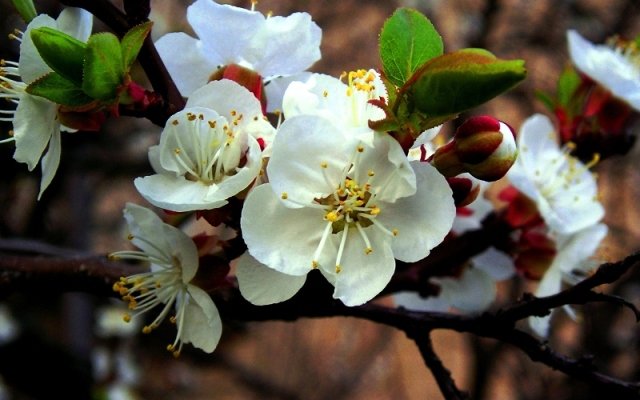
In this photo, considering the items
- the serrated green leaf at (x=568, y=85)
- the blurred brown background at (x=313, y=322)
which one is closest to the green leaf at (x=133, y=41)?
the blurred brown background at (x=313, y=322)

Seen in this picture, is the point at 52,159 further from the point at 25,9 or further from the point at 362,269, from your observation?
the point at 362,269

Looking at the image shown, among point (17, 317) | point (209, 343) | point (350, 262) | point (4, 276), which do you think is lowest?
point (17, 317)

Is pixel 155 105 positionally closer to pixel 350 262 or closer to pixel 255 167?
pixel 255 167

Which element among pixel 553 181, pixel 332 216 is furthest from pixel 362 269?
pixel 553 181

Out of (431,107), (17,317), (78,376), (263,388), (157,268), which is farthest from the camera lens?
(263,388)

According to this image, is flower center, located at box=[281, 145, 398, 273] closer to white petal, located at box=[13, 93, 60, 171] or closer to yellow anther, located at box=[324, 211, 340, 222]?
yellow anther, located at box=[324, 211, 340, 222]

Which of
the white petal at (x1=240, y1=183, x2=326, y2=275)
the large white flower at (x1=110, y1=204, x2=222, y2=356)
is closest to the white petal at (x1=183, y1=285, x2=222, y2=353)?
the large white flower at (x1=110, y1=204, x2=222, y2=356)

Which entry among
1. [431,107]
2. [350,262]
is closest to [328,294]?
[350,262]

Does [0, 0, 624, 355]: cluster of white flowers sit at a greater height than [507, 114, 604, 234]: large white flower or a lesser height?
greater
